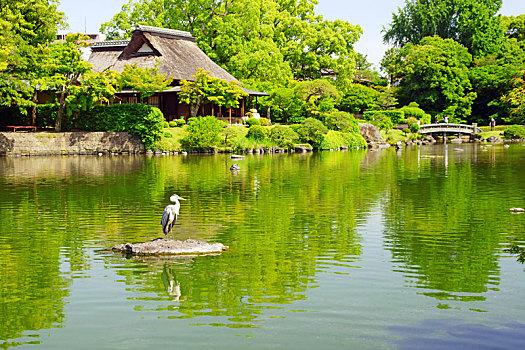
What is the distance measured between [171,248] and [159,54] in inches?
1808

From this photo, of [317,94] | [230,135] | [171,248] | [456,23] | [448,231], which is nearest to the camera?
[171,248]

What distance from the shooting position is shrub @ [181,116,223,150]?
48531mm

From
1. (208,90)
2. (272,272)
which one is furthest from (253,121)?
(272,272)

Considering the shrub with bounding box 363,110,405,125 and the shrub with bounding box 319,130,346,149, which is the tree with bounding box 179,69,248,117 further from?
the shrub with bounding box 363,110,405,125

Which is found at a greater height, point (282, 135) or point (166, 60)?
point (166, 60)

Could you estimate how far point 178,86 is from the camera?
53719 millimetres

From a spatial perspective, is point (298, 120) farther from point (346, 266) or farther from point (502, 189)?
point (346, 266)

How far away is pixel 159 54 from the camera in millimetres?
55469

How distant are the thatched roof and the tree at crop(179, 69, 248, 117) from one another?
8.45ft

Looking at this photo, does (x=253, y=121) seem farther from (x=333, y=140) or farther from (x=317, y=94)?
(x=317, y=94)

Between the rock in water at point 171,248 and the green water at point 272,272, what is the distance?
271mm

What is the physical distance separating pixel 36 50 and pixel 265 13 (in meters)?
29.4

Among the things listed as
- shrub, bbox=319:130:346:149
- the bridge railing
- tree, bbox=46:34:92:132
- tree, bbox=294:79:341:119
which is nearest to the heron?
tree, bbox=46:34:92:132

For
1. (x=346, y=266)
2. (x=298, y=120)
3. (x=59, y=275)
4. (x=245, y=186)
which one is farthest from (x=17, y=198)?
(x=298, y=120)
